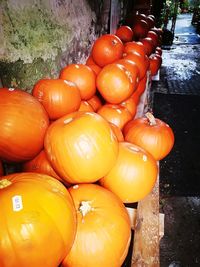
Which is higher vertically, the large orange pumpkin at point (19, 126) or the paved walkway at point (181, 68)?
the large orange pumpkin at point (19, 126)

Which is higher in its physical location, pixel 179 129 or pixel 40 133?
pixel 40 133

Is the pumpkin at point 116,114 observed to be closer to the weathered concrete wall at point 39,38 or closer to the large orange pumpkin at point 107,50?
the weathered concrete wall at point 39,38

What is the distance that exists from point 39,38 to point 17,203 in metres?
1.70

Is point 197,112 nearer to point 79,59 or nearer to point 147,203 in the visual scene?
point 79,59

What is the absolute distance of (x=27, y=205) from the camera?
0.91 m

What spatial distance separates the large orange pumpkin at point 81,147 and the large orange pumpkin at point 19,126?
13cm

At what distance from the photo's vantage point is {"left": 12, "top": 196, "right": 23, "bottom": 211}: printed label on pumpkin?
0.89 m

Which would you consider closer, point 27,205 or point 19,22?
point 27,205

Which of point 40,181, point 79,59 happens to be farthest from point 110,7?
point 40,181

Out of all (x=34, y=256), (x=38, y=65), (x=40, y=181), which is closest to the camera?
(x=34, y=256)

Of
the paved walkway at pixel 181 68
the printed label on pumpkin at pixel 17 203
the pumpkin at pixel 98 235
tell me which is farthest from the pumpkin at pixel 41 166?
the paved walkway at pixel 181 68

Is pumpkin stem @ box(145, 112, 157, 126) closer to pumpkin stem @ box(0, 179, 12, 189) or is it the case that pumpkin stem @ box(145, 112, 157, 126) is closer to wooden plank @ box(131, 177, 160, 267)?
wooden plank @ box(131, 177, 160, 267)

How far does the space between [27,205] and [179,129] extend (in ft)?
14.5

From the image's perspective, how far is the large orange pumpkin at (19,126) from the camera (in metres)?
1.34
